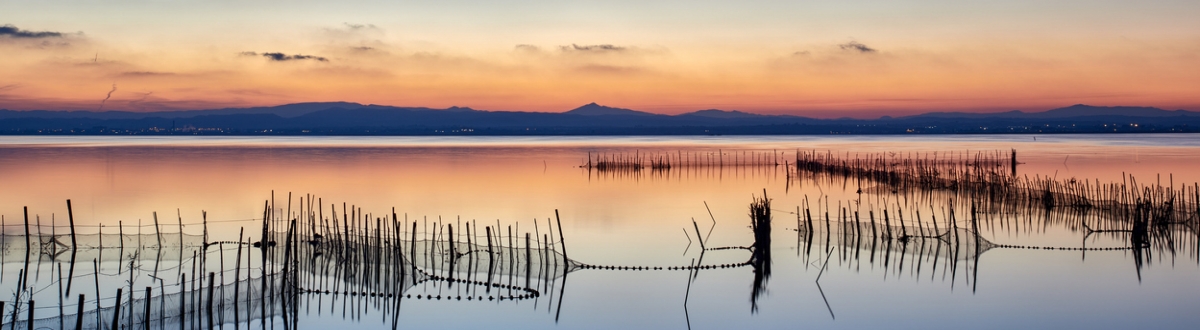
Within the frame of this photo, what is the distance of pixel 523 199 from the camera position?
21.2m

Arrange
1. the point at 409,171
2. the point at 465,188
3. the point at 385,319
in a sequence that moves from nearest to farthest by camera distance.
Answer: the point at 385,319, the point at 465,188, the point at 409,171

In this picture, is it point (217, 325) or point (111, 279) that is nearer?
point (217, 325)

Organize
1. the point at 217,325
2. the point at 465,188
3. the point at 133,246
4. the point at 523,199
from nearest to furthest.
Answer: the point at 217,325
the point at 133,246
the point at 523,199
the point at 465,188

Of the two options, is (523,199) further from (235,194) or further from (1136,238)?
(1136,238)

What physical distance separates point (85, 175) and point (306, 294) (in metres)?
24.7

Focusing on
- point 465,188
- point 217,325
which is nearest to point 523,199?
point 465,188

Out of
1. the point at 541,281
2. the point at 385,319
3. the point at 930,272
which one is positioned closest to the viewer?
the point at 385,319

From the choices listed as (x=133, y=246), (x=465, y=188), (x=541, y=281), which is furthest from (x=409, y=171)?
(x=541, y=281)

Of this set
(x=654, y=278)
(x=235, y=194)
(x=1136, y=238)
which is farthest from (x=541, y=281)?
(x=235, y=194)

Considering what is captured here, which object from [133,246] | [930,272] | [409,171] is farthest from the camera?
[409,171]

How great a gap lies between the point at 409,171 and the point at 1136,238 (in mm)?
24906

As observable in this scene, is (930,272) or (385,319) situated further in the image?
(930,272)

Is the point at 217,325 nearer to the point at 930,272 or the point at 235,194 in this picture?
the point at 930,272

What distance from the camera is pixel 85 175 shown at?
1148 inches
